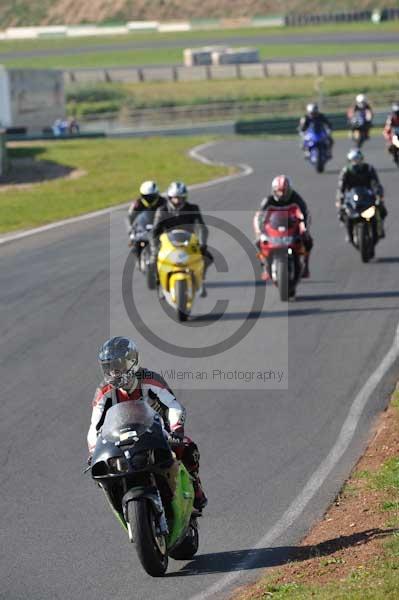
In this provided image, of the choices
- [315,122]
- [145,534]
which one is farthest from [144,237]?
[315,122]

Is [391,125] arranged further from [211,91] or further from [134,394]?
[211,91]

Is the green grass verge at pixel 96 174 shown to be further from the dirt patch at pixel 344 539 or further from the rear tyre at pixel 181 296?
the dirt patch at pixel 344 539

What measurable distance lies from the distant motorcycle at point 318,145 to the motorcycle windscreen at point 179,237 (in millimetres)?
16362

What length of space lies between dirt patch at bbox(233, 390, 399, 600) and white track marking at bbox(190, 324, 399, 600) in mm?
209

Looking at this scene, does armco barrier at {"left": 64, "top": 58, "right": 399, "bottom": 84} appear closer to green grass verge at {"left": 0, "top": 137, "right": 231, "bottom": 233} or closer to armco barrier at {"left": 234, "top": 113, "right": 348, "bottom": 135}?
armco barrier at {"left": 234, "top": 113, "right": 348, "bottom": 135}

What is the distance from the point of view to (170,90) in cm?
6225

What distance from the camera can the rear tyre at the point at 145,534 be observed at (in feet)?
24.5

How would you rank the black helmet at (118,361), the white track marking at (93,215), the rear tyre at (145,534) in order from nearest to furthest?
the rear tyre at (145,534) → the black helmet at (118,361) → the white track marking at (93,215)

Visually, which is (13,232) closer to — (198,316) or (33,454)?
(198,316)

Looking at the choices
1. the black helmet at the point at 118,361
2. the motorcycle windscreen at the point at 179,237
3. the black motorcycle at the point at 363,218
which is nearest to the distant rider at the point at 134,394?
the black helmet at the point at 118,361

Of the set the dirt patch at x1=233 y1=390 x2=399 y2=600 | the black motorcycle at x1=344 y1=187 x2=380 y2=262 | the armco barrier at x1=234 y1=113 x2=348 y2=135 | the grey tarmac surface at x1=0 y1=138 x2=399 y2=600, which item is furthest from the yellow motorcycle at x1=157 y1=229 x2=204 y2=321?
the armco barrier at x1=234 y1=113 x2=348 y2=135

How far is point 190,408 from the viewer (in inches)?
494

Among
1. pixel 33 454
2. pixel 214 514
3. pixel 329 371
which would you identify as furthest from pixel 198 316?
pixel 214 514

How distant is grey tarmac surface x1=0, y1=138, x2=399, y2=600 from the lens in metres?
8.52
